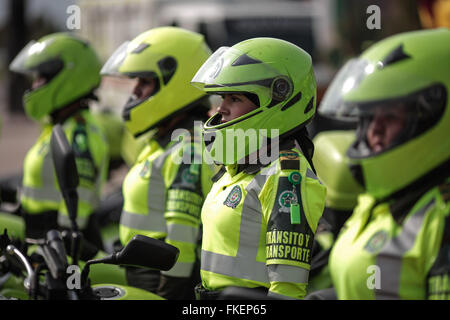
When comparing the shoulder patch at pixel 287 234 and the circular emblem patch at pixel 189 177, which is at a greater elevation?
the circular emblem patch at pixel 189 177

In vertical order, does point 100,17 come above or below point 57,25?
below

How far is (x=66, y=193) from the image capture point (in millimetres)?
2555

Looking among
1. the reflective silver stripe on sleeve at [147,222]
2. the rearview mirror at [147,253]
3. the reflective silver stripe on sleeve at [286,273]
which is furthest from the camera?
the reflective silver stripe on sleeve at [147,222]

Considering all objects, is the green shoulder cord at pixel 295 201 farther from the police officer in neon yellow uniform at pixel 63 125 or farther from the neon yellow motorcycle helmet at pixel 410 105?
the police officer in neon yellow uniform at pixel 63 125

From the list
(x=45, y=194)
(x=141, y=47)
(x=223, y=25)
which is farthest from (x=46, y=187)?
(x=223, y=25)

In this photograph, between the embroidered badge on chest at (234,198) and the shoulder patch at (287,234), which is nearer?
the shoulder patch at (287,234)

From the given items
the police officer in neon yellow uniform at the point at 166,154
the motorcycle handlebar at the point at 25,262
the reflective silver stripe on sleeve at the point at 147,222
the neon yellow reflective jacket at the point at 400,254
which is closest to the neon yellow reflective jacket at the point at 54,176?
the police officer in neon yellow uniform at the point at 166,154

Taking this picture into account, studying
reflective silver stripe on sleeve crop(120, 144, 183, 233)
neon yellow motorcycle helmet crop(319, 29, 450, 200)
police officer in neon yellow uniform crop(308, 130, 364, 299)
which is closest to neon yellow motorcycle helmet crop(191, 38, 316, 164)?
neon yellow motorcycle helmet crop(319, 29, 450, 200)

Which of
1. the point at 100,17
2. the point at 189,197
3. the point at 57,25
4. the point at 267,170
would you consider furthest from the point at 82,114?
the point at 57,25

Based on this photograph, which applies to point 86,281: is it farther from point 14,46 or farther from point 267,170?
point 14,46

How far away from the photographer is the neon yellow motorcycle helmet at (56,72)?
4777 millimetres

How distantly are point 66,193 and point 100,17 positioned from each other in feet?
43.0

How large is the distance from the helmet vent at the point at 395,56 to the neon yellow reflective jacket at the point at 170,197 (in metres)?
1.26

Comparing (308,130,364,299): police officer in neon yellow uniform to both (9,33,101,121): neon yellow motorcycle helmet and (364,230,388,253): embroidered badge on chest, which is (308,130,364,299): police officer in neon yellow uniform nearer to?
(9,33,101,121): neon yellow motorcycle helmet
